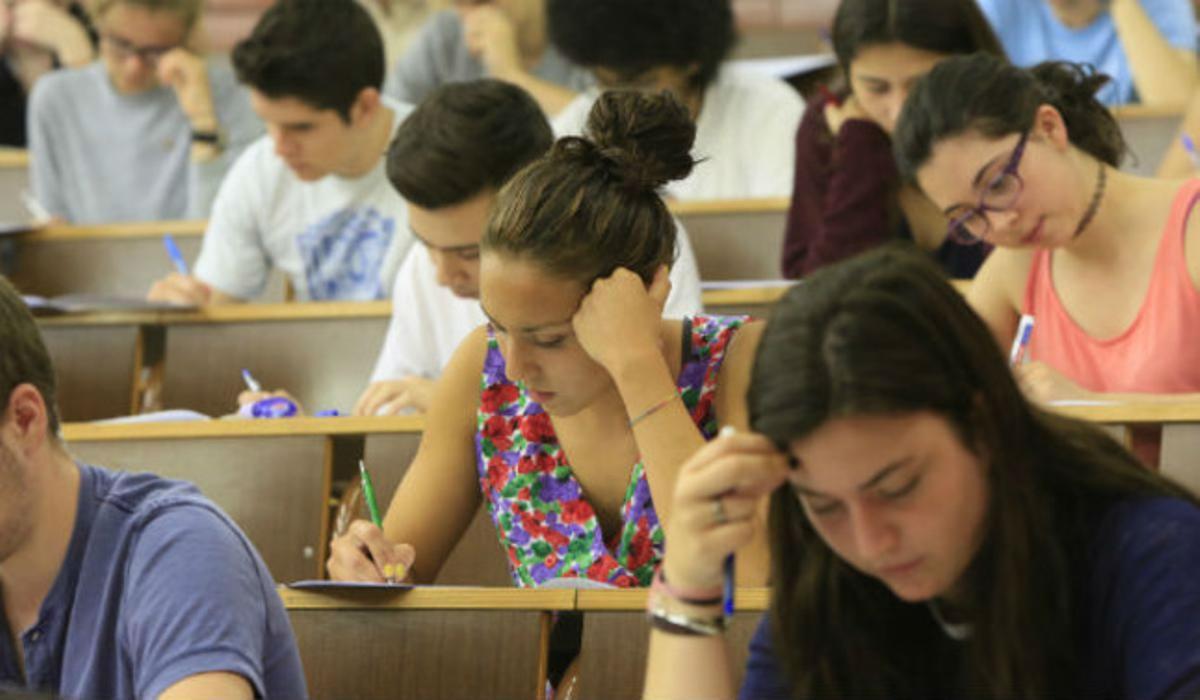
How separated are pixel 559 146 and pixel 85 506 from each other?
68 cm

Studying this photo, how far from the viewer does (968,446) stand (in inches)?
52.8

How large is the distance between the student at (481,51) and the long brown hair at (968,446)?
3.23 meters

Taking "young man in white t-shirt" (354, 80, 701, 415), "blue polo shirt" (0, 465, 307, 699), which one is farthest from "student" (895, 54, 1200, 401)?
"blue polo shirt" (0, 465, 307, 699)

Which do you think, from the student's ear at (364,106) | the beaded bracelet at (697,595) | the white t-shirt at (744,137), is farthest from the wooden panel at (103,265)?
the beaded bracelet at (697,595)

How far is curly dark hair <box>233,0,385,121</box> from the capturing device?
3537 mm

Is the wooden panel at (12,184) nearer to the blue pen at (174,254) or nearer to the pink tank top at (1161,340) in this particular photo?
the blue pen at (174,254)

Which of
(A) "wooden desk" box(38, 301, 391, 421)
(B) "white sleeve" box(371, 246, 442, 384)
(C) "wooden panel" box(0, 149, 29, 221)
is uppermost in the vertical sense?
(B) "white sleeve" box(371, 246, 442, 384)

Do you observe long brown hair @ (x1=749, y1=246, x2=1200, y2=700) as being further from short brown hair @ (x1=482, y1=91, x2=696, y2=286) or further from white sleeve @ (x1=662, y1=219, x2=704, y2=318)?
white sleeve @ (x1=662, y1=219, x2=704, y2=318)

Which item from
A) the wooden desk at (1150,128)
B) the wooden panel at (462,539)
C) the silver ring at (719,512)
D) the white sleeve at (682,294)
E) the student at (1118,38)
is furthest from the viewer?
the student at (1118,38)

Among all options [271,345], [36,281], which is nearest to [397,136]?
[271,345]

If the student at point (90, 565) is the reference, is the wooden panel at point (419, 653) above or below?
below

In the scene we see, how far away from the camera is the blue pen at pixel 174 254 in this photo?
3701mm

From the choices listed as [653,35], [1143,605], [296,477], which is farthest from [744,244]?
[1143,605]

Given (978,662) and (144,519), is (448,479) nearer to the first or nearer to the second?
(144,519)
